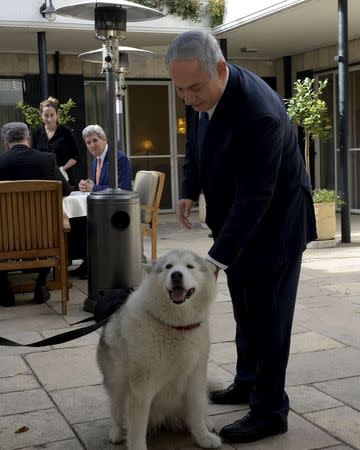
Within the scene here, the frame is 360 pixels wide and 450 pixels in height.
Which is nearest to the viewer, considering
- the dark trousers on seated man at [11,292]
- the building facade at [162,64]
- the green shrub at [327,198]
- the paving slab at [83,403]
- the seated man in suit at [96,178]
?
the paving slab at [83,403]

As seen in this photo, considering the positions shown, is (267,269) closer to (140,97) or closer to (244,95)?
(244,95)

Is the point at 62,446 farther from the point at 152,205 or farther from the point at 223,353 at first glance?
the point at 152,205

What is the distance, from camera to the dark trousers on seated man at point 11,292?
6133mm

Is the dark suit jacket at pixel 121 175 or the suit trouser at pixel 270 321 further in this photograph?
the dark suit jacket at pixel 121 175

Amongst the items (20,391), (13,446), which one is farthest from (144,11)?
(13,446)

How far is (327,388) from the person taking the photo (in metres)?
3.71

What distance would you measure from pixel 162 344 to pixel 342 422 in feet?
3.44

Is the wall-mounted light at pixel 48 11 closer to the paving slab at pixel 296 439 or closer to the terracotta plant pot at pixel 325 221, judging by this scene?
the terracotta plant pot at pixel 325 221

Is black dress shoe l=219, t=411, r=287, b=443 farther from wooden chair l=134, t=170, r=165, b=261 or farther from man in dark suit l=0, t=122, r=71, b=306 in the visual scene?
wooden chair l=134, t=170, r=165, b=261

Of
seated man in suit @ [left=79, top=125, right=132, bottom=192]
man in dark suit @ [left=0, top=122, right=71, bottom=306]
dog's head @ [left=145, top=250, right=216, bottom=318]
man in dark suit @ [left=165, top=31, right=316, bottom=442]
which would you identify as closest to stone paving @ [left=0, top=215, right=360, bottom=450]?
man in dark suit @ [left=0, top=122, right=71, bottom=306]

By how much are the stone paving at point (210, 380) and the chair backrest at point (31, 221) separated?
568 millimetres

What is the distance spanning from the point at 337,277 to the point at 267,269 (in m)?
4.33

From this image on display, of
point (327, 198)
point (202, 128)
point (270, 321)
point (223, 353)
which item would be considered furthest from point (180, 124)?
point (270, 321)

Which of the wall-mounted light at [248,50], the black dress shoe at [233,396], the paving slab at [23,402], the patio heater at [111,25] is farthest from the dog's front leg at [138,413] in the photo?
the wall-mounted light at [248,50]
